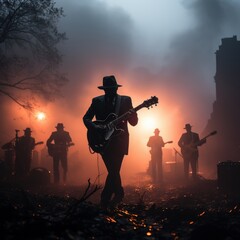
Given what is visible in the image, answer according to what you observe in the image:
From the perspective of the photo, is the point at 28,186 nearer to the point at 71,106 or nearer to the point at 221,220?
the point at 221,220

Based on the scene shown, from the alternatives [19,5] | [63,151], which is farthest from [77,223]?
[19,5]

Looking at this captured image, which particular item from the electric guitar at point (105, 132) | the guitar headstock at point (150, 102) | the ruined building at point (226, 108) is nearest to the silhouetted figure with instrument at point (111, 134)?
the electric guitar at point (105, 132)

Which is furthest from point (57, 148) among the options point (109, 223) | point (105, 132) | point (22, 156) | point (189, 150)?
point (109, 223)

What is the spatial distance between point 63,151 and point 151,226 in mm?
9353

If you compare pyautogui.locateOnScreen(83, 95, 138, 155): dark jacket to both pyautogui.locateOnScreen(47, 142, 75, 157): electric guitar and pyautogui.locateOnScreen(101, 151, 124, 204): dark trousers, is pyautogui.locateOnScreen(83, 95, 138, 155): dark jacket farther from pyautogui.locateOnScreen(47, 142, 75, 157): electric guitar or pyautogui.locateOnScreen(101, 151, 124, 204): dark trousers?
pyautogui.locateOnScreen(47, 142, 75, 157): electric guitar

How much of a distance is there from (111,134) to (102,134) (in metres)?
0.16

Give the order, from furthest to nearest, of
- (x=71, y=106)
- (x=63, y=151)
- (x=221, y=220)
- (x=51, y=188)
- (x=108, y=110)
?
(x=71, y=106), (x=63, y=151), (x=51, y=188), (x=108, y=110), (x=221, y=220)

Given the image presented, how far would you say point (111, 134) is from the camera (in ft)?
20.1

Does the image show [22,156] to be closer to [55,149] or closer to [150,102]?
[55,149]

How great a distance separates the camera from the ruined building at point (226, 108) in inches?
1051

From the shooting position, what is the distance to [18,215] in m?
4.04

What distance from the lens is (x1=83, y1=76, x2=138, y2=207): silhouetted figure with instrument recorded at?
6.15 metres

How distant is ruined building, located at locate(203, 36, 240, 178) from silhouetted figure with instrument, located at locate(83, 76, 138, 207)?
21404mm

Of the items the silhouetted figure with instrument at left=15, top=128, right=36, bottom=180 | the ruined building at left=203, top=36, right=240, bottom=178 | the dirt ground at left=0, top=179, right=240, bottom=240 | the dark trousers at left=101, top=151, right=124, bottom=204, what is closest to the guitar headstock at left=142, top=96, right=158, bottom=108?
the dark trousers at left=101, top=151, right=124, bottom=204
